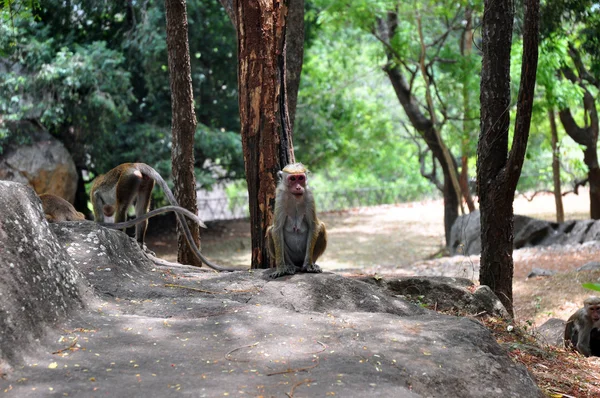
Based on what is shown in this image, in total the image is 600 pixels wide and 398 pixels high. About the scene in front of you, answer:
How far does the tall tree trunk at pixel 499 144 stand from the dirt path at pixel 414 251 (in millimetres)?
408

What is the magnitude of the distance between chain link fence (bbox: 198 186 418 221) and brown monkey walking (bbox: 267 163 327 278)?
17.6 metres

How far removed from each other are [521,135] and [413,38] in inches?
449

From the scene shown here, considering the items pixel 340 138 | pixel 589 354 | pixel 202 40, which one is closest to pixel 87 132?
pixel 202 40

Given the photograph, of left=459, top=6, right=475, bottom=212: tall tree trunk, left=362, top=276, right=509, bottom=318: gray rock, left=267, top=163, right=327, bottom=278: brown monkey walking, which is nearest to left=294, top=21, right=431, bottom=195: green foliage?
left=459, top=6, right=475, bottom=212: tall tree trunk

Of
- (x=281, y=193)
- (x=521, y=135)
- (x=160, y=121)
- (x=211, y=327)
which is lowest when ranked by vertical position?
(x=211, y=327)

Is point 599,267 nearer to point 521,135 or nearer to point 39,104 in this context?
point 521,135

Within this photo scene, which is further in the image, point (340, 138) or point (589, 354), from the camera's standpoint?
point (340, 138)

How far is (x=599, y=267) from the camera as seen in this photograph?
11.4 m

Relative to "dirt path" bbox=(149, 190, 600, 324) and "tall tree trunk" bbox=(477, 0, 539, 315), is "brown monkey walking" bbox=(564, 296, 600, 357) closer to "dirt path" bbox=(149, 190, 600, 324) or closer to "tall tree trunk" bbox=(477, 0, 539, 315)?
"tall tree trunk" bbox=(477, 0, 539, 315)

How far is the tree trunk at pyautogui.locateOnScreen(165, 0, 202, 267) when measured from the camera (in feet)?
31.5

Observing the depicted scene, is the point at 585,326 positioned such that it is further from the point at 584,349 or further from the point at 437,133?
the point at 437,133

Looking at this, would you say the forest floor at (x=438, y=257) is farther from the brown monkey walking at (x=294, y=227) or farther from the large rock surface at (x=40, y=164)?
the large rock surface at (x=40, y=164)

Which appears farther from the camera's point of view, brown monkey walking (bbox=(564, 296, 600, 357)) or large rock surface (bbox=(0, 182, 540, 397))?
brown monkey walking (bbox=(564, 296, 600, 357))

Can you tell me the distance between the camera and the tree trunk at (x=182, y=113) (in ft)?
31.5
